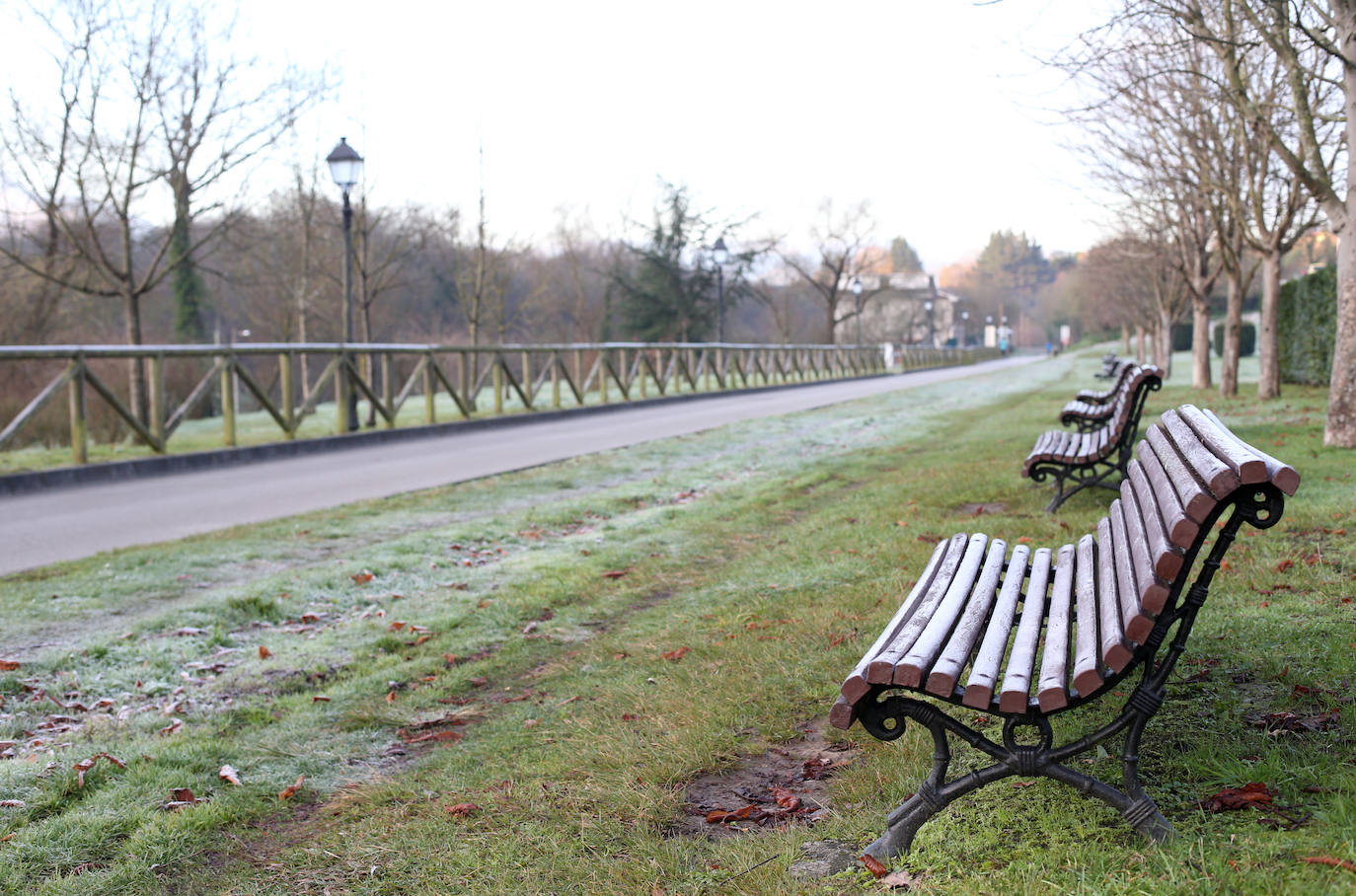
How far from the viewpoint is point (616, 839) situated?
9.77ft

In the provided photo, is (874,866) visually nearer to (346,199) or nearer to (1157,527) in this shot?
(1157,527)

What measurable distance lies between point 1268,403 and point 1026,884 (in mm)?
14462

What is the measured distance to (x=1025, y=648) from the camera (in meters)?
2.76

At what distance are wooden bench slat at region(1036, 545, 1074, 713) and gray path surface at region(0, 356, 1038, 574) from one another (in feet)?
21.0

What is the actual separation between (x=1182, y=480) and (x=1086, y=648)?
0.53 metres

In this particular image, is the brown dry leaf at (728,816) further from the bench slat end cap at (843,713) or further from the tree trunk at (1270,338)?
the tree trunk at (1270,338)

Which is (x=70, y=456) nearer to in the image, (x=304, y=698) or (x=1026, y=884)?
(x=304, y=698)

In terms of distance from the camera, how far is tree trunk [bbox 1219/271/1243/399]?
16.7 m

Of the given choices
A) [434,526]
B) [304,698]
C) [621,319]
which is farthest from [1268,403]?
[621,319]

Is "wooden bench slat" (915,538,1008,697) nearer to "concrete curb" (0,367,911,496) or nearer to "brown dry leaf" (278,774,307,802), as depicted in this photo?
"brown dry leaf" (278,774,307,802)

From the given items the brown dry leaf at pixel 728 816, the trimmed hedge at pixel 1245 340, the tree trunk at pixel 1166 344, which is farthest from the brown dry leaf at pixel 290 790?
Result: the trimmed hedge at pixel 1245 340

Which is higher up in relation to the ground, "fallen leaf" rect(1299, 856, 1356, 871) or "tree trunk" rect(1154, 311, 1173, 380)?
"tree trunk" rect(1154, 311, 1173, 380)

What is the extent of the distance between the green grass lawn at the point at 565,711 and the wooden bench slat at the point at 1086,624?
1.40 feet

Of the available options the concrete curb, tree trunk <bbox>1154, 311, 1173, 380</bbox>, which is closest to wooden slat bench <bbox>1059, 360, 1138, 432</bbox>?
the concrete curb
